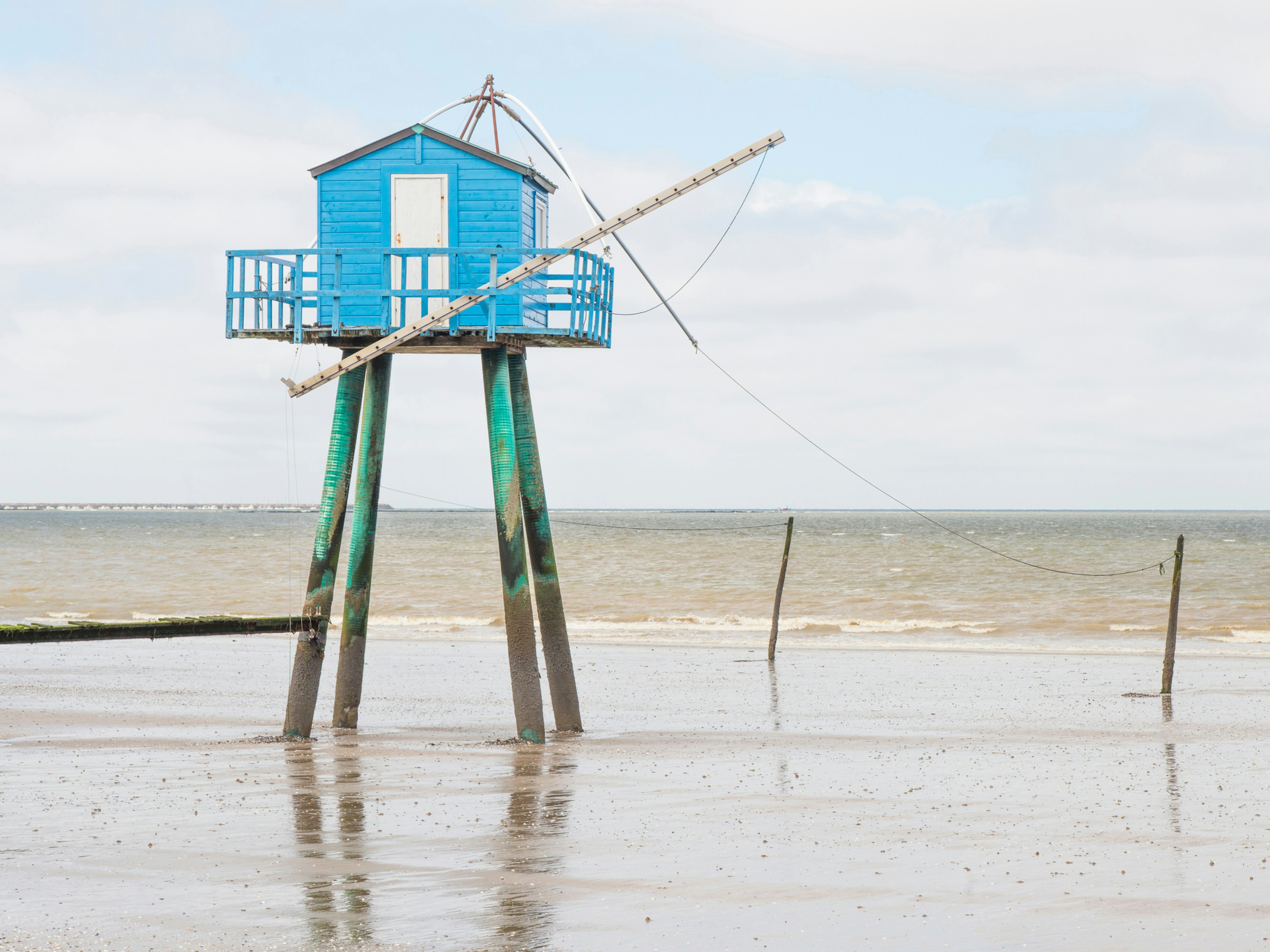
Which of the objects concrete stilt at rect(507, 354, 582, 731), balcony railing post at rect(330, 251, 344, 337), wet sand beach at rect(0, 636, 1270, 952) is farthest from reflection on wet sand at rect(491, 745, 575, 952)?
balcony railing post at rect(330, 251, 344, 337)

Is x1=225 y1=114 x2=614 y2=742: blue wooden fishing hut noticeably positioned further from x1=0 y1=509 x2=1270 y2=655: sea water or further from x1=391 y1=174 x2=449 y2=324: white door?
x1=0 y1=509 x2=1270 y2=655: sea water

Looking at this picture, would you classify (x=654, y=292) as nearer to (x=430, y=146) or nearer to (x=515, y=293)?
(x=515, y=293)

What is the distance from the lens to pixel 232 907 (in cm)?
973

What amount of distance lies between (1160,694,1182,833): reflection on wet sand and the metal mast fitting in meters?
9.07

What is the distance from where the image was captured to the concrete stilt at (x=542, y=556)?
18.5 meters

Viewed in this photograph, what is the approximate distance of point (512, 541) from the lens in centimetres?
1783

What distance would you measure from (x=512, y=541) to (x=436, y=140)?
564cm

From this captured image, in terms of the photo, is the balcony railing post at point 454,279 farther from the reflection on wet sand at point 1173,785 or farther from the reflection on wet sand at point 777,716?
the reflection on wet sand at point 1173,785

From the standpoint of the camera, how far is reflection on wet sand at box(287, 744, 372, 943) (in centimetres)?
929

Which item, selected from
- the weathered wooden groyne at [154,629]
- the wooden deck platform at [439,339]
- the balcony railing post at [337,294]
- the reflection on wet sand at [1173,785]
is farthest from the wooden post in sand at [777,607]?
the balcony railing post at [337,294]

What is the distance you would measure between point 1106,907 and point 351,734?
12.1 m

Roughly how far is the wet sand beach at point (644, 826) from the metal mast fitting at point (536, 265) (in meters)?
5.04

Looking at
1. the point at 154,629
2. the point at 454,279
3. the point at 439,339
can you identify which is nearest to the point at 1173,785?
the point at 439,339

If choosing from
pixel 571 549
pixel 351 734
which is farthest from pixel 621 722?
A: pixel 571 549
